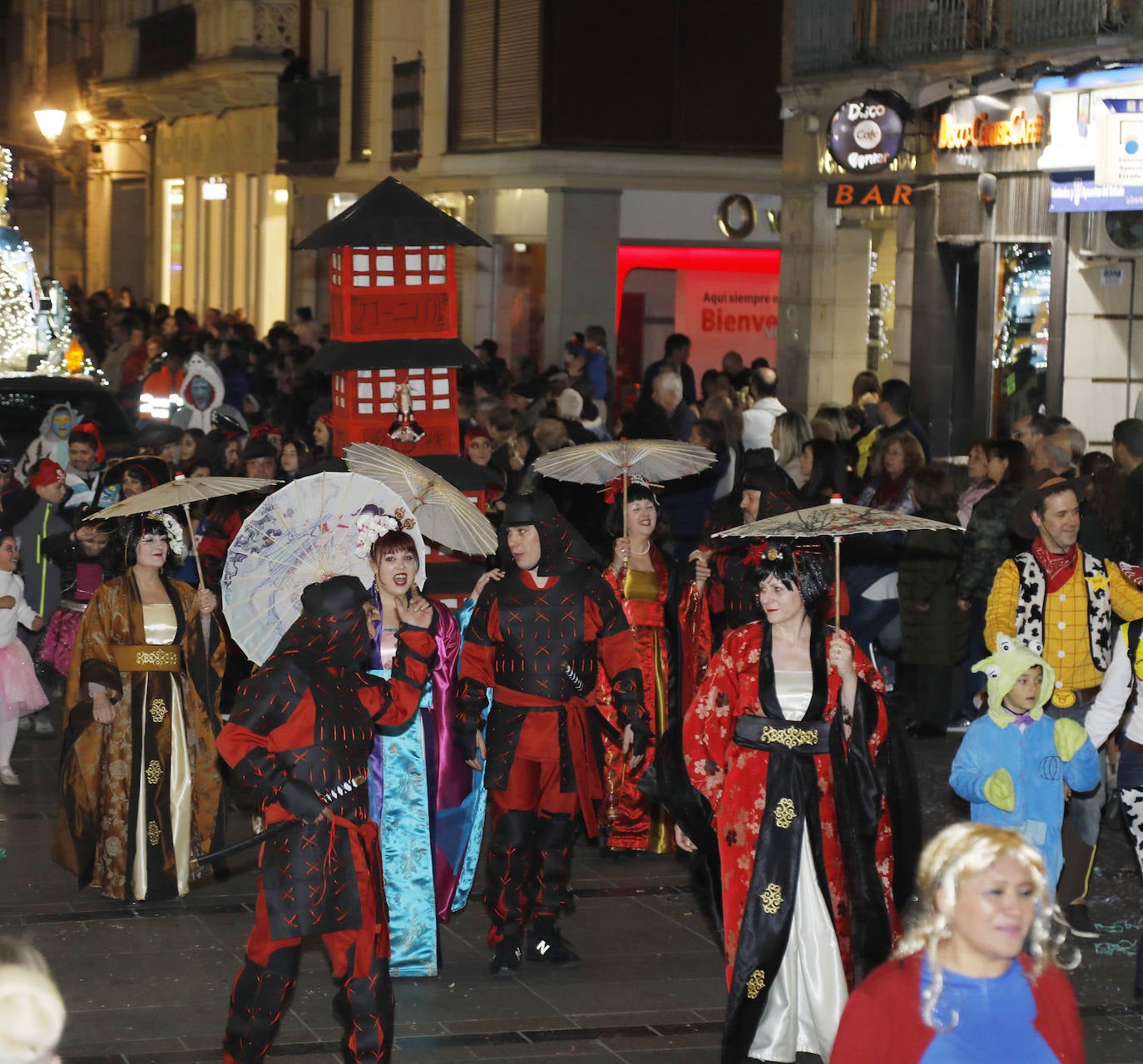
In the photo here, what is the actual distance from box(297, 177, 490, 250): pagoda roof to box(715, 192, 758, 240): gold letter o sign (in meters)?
16.5

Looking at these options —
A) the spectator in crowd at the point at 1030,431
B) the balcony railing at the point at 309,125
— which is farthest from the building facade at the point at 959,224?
the balcony railing at the point at 309,125

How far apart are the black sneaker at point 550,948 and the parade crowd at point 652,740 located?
0.01 m

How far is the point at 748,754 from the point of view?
23.7 ft

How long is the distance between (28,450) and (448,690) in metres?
7.28

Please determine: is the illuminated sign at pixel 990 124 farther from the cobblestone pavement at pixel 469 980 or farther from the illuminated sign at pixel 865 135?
the cobblestone pavement at pixel 469 980

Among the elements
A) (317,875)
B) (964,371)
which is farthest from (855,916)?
(964,371)

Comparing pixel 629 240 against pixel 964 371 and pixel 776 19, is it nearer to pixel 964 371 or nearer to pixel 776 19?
pixel 776 19

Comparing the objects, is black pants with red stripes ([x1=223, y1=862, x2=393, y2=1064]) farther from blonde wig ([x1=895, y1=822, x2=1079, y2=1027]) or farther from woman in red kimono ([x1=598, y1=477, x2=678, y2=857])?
woman in red kimono ([x1=598, y1=477, x2=678, y2=857])

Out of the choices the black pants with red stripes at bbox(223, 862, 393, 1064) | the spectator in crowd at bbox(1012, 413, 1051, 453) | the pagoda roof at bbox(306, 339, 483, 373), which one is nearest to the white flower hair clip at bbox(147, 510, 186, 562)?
the pagoda roof at bbox(306, 339, 483, 373)

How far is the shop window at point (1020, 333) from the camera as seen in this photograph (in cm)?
1812

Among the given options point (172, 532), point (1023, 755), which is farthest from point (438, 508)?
point (1023, 755)

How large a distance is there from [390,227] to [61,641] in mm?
3319

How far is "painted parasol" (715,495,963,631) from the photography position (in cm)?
703

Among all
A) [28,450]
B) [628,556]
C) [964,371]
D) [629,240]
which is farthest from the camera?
[629,240]
